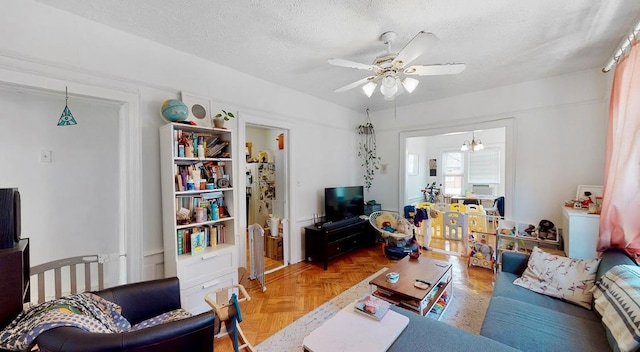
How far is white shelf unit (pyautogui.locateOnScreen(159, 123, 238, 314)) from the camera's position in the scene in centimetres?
220

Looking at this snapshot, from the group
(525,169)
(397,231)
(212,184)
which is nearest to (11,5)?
(212,184)

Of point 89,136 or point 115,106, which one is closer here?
point 115,106

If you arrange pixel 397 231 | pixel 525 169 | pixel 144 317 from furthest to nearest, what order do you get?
pixel 397 231
pixel 525 169
pixel 144 317

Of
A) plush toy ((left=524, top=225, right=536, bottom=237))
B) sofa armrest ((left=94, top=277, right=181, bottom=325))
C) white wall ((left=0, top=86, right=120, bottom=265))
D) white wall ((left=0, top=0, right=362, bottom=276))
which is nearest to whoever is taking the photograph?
sofa armrest ((left=94, top=277, right=181, bottom=325))

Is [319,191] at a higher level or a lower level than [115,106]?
lower

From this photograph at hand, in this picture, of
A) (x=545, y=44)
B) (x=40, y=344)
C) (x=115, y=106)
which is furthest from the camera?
(x=545, y=44)

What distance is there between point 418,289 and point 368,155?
3236mm

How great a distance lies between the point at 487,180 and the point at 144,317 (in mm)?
7806

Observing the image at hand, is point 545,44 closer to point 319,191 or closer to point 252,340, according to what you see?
point 319,191

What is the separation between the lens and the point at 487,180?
677cm

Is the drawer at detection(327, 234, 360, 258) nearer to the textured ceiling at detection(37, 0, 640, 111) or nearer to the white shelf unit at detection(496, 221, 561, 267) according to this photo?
the white shelf unit at detection(496, 221, 561, 267)

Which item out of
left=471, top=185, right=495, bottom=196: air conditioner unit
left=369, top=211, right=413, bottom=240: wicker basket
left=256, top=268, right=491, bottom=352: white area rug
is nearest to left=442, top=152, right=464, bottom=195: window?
left=471, top=185, right=495, bottom=196: air conditioner unit

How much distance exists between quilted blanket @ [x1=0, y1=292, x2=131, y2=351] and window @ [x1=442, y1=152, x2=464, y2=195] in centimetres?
759

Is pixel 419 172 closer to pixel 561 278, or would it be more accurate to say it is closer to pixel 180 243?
pixel 561 278
